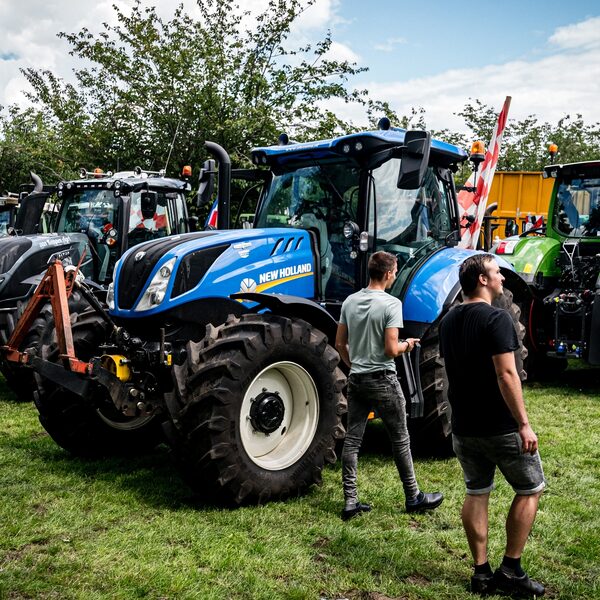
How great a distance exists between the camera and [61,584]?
381cm

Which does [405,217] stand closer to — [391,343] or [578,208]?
[391,343]

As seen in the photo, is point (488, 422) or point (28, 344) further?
point (28, 344)

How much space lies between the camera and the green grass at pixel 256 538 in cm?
383

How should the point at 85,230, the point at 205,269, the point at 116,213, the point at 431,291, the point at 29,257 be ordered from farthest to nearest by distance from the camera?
the point at 85,230, the point at 116,213, the point at 29,257, the point at 431,291, the point at 205,269

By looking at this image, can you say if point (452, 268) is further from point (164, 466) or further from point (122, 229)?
point (122, 229)

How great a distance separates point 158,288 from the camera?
5258 millimetres

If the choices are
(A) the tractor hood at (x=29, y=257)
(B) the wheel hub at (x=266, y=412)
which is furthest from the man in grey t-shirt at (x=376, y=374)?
(A) the tractor hood at (x=29, y=257)

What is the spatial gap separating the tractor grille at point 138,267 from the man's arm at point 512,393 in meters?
2.68

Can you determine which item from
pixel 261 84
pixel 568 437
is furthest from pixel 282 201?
pixel 261 84

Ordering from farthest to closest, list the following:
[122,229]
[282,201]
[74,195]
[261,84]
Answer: [261,84] → [74,195] → [122,229] → [282,201]

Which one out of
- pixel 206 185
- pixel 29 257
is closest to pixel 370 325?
pixel 206 185

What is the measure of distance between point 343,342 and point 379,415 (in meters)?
0.52

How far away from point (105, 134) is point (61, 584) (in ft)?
45.5

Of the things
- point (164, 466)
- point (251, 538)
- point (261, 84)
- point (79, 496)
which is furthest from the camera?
point (261, 84)
